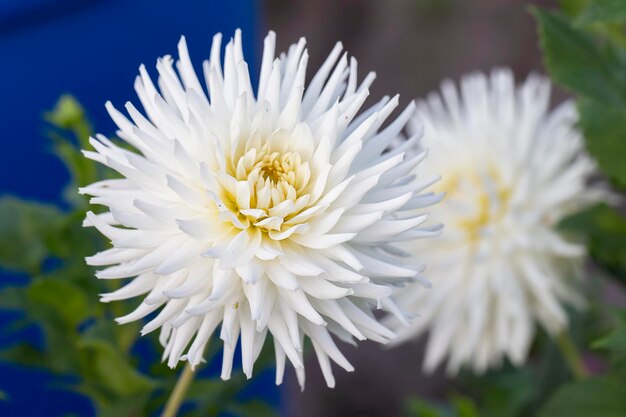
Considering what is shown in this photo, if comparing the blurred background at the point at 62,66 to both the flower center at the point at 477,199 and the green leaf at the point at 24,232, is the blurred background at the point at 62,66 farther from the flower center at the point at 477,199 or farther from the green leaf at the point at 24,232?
the flower center at the point at 477,199

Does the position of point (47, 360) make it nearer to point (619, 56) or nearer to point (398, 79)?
point (619, 56)

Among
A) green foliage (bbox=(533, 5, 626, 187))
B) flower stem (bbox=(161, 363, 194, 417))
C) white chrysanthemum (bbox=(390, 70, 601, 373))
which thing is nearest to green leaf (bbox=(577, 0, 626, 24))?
green foliage (bbox=(533, 5, 626, 187))

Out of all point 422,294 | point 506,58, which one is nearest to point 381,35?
point 506,58

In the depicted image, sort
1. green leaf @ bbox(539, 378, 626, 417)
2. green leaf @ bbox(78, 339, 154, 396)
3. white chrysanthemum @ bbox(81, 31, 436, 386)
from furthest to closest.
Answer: green leaf @ bbox(539, 378, 626, 417) → green leaf @ bbox(78, 339, 154, 396) → white chrysanthemum @ bbox(81, 31, 436, 386)

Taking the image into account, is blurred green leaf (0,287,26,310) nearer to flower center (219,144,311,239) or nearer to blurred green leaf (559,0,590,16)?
flower center (219,144,311,239)

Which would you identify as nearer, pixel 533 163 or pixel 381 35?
pixel 533 163

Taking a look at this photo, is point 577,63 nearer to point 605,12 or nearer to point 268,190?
point 605,12

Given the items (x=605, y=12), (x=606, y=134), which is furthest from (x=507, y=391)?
(x=605, y=12)
